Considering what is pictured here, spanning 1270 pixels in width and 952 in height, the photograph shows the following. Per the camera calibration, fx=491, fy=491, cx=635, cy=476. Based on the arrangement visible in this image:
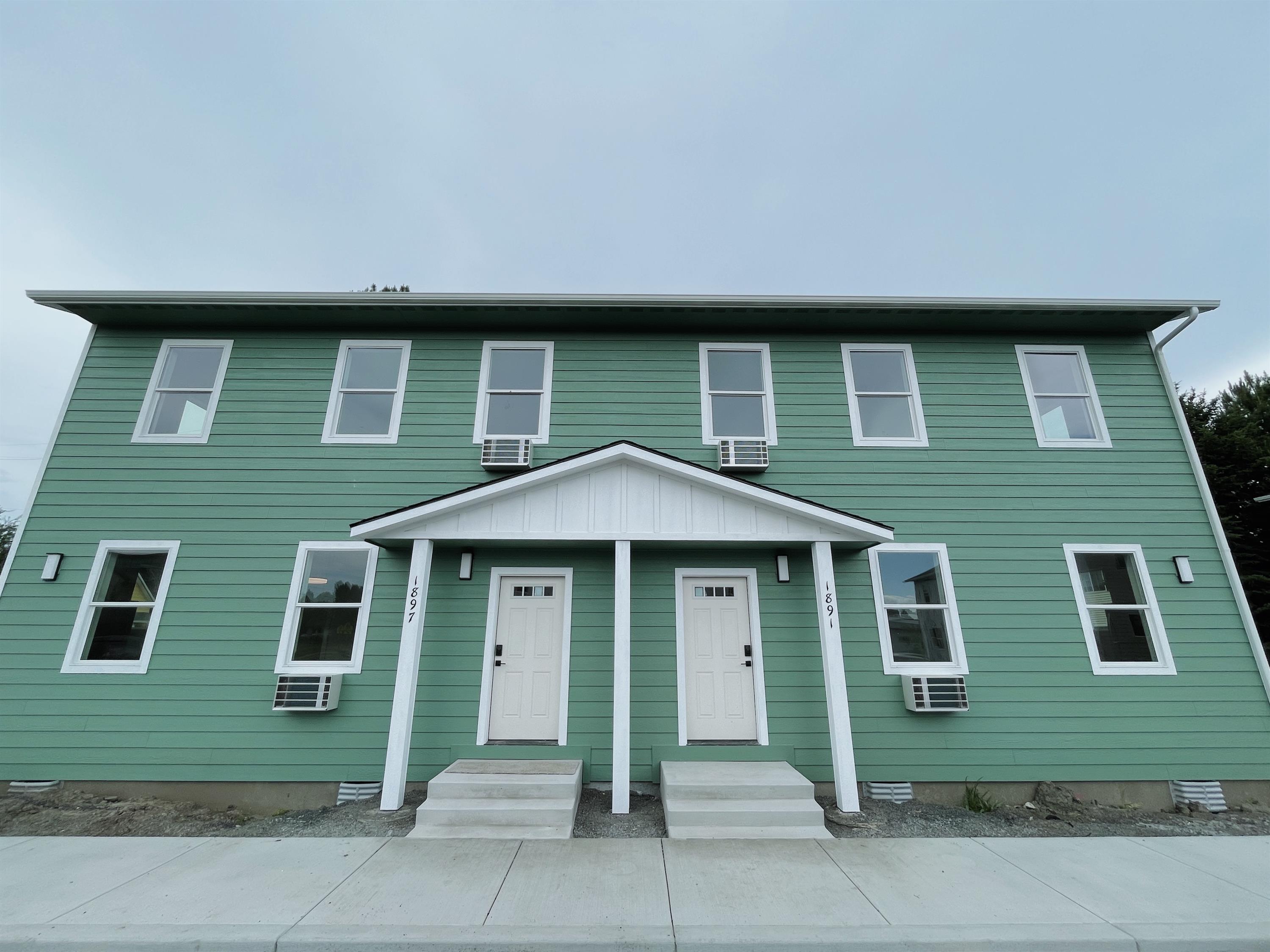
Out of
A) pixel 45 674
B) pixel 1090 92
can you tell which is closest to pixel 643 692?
pixel 45 674

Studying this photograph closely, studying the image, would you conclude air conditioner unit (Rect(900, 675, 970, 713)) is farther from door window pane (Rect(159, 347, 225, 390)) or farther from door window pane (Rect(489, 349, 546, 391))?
door window pane (Rect(159, 347, 225, 390))

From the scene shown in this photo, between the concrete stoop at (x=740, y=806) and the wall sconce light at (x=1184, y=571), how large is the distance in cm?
529

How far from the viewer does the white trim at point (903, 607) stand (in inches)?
221

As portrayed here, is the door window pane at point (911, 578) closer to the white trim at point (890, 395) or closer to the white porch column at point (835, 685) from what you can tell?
the white porch column at point (835, 685)

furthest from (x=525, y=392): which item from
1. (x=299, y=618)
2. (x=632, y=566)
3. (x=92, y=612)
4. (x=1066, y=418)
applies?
(x=1066, y=418)

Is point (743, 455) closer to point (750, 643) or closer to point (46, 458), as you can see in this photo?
point (750, 643)

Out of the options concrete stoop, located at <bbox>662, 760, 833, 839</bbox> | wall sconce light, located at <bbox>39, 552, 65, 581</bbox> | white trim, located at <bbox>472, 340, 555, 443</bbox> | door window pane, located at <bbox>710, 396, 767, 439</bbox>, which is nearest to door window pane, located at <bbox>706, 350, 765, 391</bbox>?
door window pane, located at <bbox>710, 396, 767, 439</bbox>

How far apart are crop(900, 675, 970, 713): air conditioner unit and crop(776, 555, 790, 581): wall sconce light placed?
67.0 inches

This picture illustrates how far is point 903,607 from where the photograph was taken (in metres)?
5.83

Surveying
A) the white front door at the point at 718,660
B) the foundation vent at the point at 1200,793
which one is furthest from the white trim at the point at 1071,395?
the white front door at the point at 718,660

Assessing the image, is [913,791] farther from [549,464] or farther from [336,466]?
[336,466]

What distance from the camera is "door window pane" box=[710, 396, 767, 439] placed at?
6.51 metres

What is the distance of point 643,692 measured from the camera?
5.52m

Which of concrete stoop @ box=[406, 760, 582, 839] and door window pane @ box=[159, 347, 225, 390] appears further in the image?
door window pane @ box=[159, 347, 225, 390]
